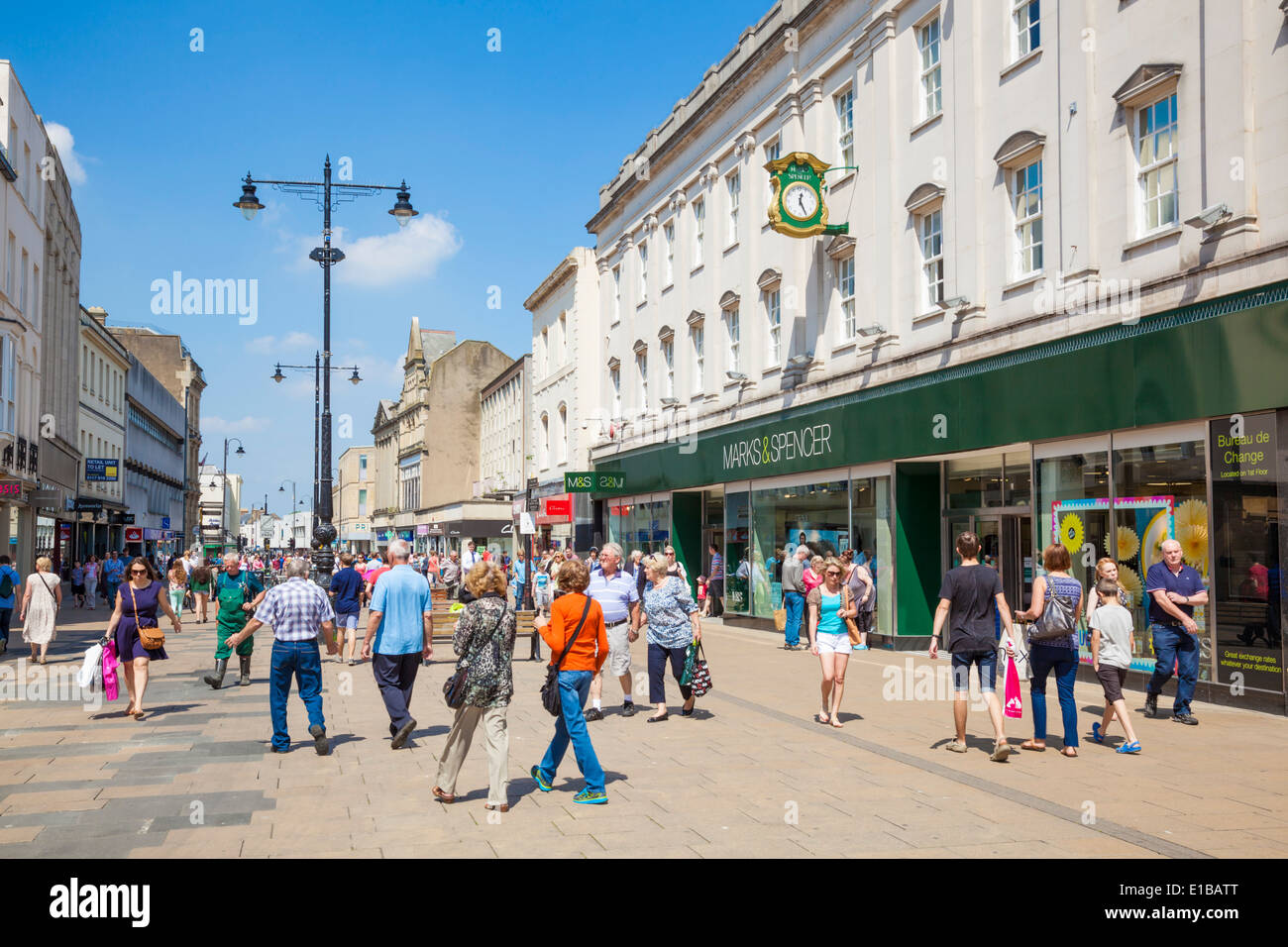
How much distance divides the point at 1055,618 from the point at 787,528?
47.5 ft

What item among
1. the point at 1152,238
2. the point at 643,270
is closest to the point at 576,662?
the point at 1152,238

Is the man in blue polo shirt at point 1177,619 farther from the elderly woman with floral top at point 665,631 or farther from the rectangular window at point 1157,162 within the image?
the rectangular window at point 1157,162

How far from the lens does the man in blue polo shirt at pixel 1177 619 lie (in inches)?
434

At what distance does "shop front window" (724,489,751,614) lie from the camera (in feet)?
85.3

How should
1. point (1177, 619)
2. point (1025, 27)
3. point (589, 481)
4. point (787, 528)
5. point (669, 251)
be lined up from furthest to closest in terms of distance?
point (589, 481) < point (669, 251) < point (787, 528) < point (1025, 27) < point (1177, 619)

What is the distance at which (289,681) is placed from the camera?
988 centimetres

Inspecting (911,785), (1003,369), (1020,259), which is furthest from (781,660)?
(911,785)

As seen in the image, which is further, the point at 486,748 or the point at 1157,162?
the point at 1157,162

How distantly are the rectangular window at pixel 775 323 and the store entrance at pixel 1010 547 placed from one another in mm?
7330

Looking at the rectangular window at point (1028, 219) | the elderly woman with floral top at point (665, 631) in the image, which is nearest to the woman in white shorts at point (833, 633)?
the elderly woman with floral top at point (665, 631)

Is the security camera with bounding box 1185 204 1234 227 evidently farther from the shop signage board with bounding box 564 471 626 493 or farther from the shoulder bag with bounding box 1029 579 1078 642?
the shop signage board with bounding box 564 471 626 493

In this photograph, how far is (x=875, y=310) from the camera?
2034 centimetres

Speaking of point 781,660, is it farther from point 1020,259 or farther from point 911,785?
point 911,785

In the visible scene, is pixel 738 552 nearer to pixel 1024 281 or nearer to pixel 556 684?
pixel 1024 281
